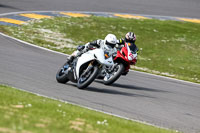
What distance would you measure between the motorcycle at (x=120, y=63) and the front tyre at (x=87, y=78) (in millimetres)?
1062

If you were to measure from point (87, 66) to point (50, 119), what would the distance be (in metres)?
4.42

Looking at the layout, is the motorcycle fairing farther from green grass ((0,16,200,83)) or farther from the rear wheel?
green grass ((0,16,200,83))

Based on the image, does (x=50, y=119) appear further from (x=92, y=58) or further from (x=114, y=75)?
(x=114, y=75)

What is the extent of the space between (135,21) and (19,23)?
6662mm

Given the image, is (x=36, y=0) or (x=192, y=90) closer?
(x=192, y=90)

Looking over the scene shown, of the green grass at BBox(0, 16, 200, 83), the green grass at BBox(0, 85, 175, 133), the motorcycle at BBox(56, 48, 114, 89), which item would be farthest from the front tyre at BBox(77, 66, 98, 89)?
the green grass at BBox(0, 16, 200, 83)

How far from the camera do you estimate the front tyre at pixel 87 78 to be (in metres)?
10.2

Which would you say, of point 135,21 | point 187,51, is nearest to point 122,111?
point 187,51

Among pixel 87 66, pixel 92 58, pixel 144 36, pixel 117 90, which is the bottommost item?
pixel 117 90

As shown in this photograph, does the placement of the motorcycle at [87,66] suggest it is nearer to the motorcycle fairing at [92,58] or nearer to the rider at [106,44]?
the motorcycle fairing at [92,58]

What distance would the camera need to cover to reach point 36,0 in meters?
27.2

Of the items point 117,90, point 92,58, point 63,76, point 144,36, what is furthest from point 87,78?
point 144,36

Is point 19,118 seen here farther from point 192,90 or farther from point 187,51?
point 187,51

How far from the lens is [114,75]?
450 inches
